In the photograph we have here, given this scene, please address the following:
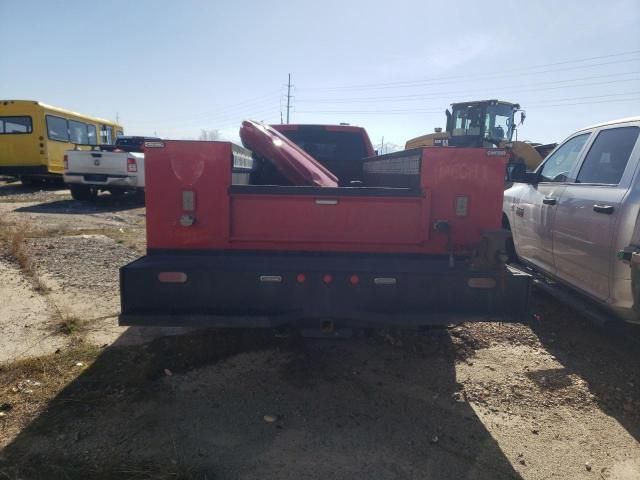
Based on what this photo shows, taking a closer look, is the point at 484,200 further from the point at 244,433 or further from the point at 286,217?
the point at 244,433

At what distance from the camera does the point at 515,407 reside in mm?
3301

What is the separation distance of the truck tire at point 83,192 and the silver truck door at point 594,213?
43.9 ft

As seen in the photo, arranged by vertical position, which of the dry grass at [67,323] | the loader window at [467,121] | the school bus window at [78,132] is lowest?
the dry grass at [67,323]

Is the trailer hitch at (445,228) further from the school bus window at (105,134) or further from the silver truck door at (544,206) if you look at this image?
the school bus window at (105,134)

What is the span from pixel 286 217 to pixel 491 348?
2333 mm

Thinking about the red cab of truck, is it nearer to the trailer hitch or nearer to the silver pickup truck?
the trailer hitch

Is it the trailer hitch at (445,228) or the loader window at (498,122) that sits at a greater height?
the loader window at (498,122)

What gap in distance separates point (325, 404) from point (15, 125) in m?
18.9

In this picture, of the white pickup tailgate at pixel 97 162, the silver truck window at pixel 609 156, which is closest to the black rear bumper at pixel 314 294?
the silver truck window at pixel 609 156

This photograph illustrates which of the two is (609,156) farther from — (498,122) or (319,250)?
(498,122)

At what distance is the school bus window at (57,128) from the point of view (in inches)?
695

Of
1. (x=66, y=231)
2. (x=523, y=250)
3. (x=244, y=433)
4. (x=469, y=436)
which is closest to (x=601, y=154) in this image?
(x=523, y=250)

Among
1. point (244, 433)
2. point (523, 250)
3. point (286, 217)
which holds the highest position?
point (286, 217)

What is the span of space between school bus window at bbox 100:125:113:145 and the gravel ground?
62.6ft
